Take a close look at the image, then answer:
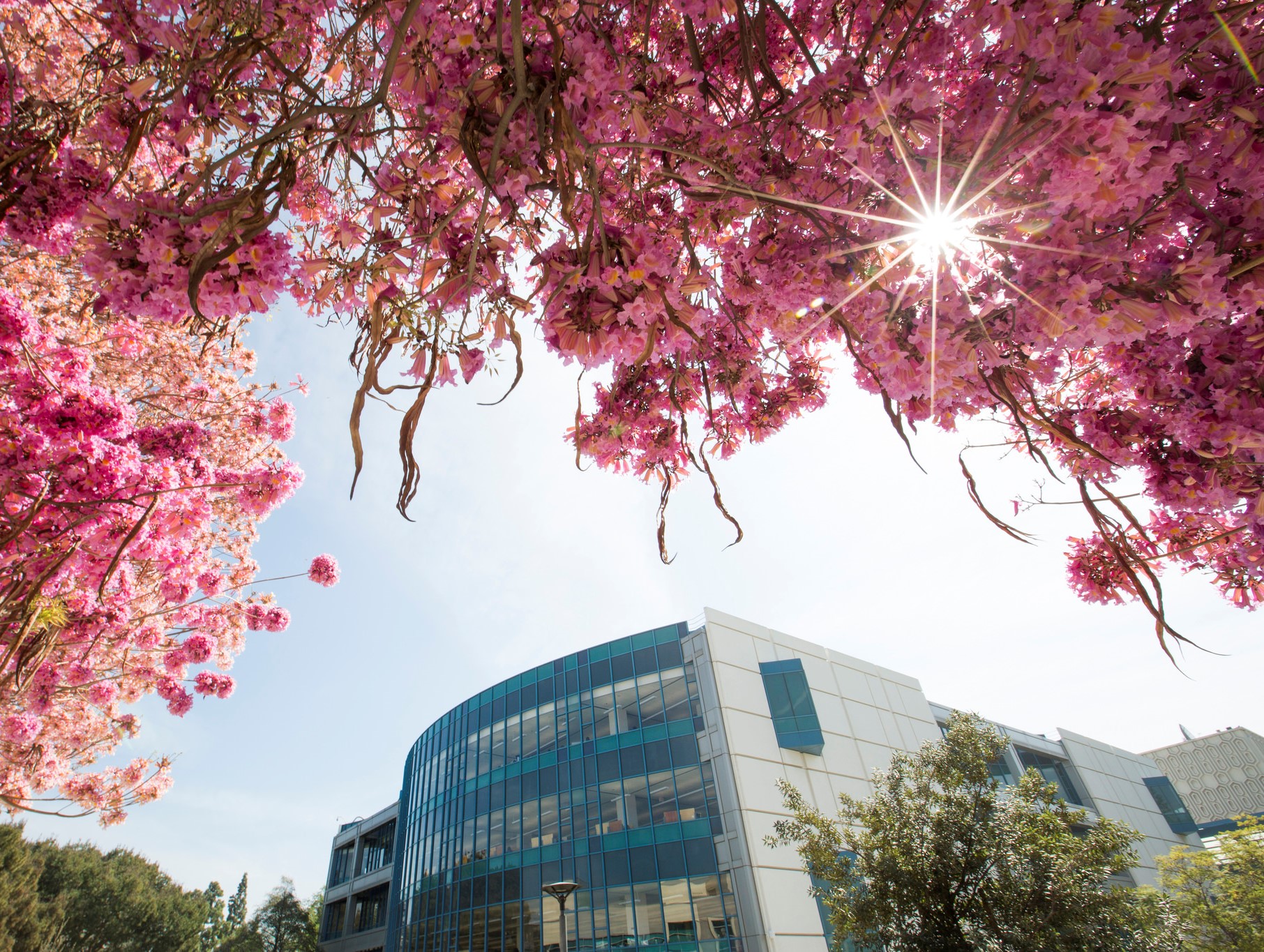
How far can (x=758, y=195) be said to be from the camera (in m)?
1.35

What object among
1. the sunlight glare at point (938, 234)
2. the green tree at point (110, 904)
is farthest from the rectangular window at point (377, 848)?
the sunlight glare at point (938, 234)

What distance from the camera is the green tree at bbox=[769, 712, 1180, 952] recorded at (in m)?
7.36

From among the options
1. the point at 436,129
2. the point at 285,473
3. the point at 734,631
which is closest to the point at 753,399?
the point at 436,129

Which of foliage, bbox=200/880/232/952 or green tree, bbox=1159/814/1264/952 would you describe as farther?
foliage, bbox=200/880/232/952

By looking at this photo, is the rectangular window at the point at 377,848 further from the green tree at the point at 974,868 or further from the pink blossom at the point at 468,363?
the pink blossom at the point at 468,363

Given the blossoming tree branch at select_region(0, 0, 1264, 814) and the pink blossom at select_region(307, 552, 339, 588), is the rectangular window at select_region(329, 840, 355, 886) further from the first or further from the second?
the blossoming tree branch at select_region(0, 0, 1264, 814)

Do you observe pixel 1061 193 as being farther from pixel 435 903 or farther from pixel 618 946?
pixel 435 903

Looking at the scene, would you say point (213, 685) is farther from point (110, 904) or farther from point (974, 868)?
point (110, 904)

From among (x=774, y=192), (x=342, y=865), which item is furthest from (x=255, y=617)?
(x=342, y=865)

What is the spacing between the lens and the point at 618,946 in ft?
53.9

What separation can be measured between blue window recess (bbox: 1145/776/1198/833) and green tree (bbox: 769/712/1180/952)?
35.0 m

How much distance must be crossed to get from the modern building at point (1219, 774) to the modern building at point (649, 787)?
21315mm

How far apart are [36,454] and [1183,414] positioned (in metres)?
4.91

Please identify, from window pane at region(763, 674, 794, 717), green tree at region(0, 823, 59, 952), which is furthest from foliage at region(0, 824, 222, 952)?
window pane at region(763, 674, 794, 717)
